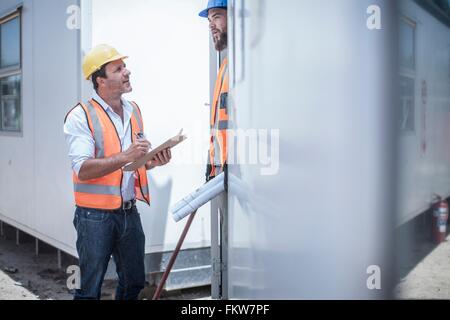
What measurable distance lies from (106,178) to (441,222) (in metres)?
1.85

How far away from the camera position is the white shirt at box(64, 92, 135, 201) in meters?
2.69

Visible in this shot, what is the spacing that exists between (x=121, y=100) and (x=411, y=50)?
6.70 feet

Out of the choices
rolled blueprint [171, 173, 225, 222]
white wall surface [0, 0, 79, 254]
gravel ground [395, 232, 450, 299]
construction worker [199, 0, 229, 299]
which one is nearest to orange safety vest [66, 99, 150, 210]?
construction worker [199, 0, 229, 299]

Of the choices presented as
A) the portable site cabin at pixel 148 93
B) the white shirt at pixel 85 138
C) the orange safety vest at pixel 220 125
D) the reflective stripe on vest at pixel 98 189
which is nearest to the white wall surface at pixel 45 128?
the portable site cabin at pixel 148 93

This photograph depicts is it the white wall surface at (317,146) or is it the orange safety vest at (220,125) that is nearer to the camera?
the white wall surface at (317,146)

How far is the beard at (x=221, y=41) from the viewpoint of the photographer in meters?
2.72

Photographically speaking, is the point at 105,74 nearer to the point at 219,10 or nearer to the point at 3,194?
the point at 219,10

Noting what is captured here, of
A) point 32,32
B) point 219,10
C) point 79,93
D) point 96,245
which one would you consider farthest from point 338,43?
point 32,32

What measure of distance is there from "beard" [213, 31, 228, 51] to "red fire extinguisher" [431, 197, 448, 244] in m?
1.65

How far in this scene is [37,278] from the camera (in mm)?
4461

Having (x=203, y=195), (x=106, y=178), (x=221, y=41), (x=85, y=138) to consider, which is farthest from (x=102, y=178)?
(x=221, y=41)

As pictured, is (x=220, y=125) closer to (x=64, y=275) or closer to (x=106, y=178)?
(x=106, y=178)

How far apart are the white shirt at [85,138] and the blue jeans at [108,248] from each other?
15 cm

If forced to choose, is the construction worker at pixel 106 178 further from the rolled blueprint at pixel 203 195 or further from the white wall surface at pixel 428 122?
the white wall surface at pixel 428 122
